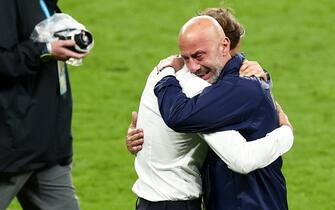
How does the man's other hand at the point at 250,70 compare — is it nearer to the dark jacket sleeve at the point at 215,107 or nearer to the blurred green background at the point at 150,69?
the dark jacket sleeve at the point at 215,107

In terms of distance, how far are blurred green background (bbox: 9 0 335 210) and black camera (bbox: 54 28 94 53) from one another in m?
1.99

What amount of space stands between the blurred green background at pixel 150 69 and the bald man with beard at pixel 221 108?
305 cm

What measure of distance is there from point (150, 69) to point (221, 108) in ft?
23.9

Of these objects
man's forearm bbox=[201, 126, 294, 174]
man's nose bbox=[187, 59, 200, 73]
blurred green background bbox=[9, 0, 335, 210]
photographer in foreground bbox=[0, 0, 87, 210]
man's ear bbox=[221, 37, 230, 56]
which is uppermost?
man's ear bbox=[221, 37, 230, 56]

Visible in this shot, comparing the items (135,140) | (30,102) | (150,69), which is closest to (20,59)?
(30,102)

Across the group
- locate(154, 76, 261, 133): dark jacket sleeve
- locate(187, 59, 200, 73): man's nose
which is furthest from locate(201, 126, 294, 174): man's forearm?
locate(187, 59, 200, 73): man's nose

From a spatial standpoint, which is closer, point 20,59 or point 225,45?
point 225,45

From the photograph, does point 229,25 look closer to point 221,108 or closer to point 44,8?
point 221,108

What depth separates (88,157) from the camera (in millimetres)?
10250

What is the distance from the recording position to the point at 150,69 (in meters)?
12.7

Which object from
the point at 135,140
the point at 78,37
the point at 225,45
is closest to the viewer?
the point at 225,45

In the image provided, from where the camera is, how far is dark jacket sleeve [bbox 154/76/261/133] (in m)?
5.47

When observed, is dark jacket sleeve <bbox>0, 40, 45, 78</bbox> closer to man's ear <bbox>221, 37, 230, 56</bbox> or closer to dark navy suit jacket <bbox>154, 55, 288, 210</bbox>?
dark navy suit jacket <bbox>154, 55, 288, 210</bbox>

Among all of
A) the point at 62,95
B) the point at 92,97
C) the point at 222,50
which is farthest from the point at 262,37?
the point at 222,50
